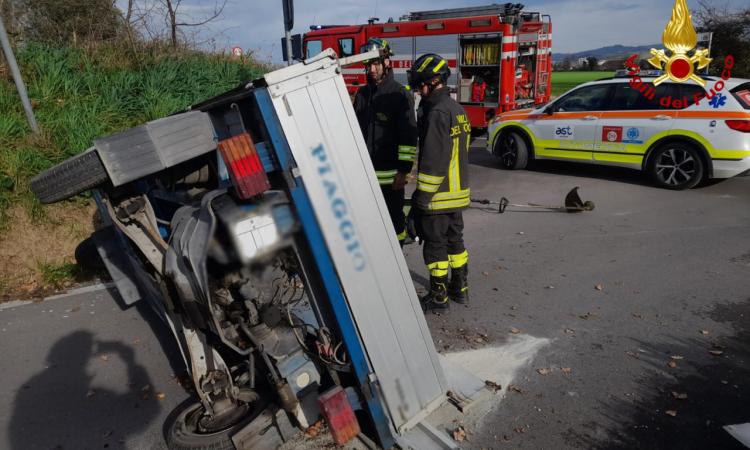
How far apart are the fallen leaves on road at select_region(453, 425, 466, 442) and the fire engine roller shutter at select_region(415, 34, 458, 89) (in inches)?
380

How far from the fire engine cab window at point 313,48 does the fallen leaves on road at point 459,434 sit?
1256 cm

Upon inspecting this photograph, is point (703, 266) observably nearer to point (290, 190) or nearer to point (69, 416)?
point (290, 190)

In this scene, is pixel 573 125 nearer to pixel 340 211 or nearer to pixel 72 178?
pixel 340 211

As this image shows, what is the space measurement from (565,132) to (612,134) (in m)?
0.79

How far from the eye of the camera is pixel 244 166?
2.15 m

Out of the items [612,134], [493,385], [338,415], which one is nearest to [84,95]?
[338,415]

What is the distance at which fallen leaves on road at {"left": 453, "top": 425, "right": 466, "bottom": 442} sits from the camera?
2.72m

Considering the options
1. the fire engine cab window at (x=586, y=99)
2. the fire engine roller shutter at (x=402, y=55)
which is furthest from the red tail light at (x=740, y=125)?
the fire engine roller shutter at (x=402, y=55)

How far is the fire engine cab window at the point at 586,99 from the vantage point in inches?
316

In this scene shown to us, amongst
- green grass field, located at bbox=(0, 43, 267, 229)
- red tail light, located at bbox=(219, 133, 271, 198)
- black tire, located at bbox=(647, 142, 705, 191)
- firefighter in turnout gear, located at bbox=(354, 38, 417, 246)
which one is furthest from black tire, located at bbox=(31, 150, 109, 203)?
black tire, located at bbox=(647, 142, 705, 191)

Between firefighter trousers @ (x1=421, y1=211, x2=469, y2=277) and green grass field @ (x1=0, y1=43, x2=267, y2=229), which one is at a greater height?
green grass field @ (x1=0, y1=43, x2=267, y2=229)

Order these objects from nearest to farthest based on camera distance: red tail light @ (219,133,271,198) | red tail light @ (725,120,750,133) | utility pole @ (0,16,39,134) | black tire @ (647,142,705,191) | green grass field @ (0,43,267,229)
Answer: red tail light @ (219,133,271,198) → utility pole @ (0,16,39,134) → green grass field @ (0,43,267,229) → red tail light @ (725,120,750,133) → black tire @ (647,142,705,191)

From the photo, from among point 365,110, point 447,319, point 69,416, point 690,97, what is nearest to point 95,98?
point 365,110

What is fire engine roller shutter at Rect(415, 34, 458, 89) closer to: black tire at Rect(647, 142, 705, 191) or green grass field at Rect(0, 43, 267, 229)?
green grass field at Rect(0, 43, 267, 229)
